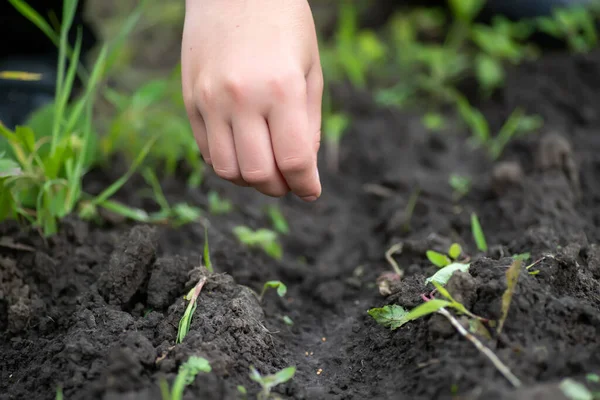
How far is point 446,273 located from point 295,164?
348 mm

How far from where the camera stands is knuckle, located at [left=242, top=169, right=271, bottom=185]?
1.22 m

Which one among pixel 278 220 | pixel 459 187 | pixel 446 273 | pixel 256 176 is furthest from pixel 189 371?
pixel 459 187

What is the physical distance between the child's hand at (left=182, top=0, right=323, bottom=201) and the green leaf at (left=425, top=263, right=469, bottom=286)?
29cm

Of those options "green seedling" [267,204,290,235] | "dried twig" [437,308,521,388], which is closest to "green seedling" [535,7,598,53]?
"green seedling" [267,204,290,235]

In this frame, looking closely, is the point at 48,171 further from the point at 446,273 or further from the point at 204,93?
the point at 446,273

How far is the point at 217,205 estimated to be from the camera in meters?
1.89

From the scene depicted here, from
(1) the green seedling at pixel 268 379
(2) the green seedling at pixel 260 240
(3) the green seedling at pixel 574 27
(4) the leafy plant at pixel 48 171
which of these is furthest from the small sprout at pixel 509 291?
(3) the green seedling at pixel 574 27

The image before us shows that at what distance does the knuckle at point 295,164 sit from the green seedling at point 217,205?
694 mm

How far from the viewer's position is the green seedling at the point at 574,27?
2697 mm

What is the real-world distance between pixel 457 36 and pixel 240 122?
206 cm

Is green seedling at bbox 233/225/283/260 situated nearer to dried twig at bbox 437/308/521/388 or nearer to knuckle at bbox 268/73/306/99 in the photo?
knuckle at bbox 268/73/306/99

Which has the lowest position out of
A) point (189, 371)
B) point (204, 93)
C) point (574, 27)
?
point (189, 371)

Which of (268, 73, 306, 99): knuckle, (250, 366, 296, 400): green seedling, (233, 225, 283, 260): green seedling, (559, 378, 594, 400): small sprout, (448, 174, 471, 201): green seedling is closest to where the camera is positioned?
(559, 378, 594, 400): small sprout

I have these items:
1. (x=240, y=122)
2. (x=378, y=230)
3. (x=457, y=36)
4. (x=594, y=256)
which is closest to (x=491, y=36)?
(x=457, y=36)
